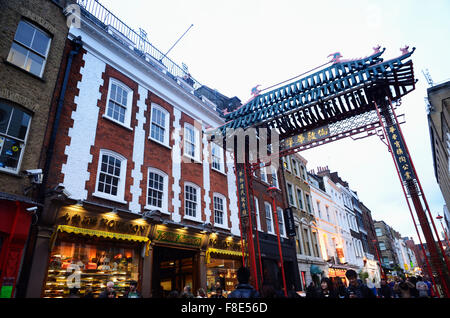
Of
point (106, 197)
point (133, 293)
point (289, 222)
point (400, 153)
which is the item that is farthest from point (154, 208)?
point (289, 222)

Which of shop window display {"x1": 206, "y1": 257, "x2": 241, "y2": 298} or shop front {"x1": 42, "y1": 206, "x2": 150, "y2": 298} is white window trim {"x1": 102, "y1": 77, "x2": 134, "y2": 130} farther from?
shop window display {"x1": 206, "y1": 257, "x2": 241, "y2": 298}

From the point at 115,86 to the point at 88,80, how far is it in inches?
54.7

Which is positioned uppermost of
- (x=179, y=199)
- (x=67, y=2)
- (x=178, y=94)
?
(x=67, y=2)

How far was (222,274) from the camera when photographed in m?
14.5

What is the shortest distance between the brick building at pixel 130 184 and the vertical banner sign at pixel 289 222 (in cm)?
540

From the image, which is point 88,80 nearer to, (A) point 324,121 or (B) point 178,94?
(B) point 178,94

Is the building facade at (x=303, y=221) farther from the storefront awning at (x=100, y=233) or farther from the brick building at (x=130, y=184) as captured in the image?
the storefront awning at (x=100, y=233)

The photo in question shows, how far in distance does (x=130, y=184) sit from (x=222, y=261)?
7.09 m

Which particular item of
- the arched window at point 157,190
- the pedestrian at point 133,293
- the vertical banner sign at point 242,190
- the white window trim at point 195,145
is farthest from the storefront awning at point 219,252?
the white window trim at point 195,145

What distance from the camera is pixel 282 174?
2306 centimetres

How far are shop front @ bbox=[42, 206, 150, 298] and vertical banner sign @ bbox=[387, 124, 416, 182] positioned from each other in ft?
30.2

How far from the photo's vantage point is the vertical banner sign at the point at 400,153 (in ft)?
25.2

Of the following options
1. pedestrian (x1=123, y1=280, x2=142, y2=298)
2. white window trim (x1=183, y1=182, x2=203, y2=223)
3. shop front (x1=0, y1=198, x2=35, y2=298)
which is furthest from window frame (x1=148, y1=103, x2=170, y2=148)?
pedestrian (x1=123, y1=280, x2=142, y2=298)
